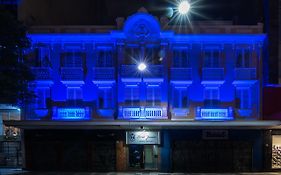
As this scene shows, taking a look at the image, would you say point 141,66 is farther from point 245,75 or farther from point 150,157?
point 245,75

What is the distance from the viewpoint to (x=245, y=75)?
2638 cm

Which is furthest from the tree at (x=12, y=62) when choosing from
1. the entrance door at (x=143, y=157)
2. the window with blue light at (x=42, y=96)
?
the entrance door at (x=143, y=157)

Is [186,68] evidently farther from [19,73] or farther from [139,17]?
[19,73]

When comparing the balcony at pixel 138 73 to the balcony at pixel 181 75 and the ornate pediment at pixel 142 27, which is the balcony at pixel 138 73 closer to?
the balcony at pixel 181 75

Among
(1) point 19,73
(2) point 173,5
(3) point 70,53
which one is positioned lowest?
(1) point 19,73

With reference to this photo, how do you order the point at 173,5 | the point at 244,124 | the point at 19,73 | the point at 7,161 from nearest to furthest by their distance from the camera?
the point at 19,73 < the point at 244,124 < the point at 7,161 < the point at 173,5

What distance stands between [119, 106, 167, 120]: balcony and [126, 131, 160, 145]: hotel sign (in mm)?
1148

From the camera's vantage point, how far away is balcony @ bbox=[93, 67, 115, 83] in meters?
26.5

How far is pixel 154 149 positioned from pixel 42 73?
9.61m

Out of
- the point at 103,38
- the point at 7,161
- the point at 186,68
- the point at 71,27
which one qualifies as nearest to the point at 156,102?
the point at 186,68

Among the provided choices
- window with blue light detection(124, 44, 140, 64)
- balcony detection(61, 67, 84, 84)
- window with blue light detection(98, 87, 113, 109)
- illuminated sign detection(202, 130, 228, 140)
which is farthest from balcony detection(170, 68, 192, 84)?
balcony detection(61, 67, 84, 84)

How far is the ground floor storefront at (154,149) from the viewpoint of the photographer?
26547 millimetres

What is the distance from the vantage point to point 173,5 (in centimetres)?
2991

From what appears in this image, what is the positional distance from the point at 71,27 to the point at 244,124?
13851 millimetres
